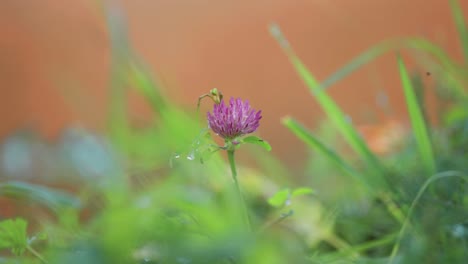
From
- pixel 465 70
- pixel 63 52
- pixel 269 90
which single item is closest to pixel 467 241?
pixel 465 70

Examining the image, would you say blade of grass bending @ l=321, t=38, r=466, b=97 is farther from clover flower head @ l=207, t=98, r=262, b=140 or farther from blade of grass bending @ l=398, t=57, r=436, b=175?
clover flower head @ l=207, t=98, r=262, b=140

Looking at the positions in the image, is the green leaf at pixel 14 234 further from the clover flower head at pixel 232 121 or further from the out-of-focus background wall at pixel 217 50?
the out-of-focus background wall at pixel 217 50

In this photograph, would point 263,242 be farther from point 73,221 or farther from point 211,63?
point 211,63

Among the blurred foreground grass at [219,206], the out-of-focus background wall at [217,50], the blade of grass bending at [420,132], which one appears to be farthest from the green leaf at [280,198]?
the out-of-focus background wall at [217,50]

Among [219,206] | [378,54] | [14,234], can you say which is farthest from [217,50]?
[14,234]

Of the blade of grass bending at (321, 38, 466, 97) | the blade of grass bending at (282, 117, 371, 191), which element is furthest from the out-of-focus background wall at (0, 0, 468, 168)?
the blade of grass bending at (282, 117, 371, 191)

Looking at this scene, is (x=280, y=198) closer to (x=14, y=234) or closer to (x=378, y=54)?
(x=14, y=234)
